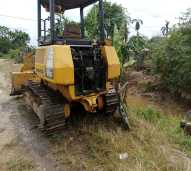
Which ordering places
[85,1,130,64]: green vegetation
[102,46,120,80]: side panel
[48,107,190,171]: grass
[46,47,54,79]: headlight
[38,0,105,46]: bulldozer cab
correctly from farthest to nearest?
[85,1,130,64]: green vegetation
[102,46,120,80]: side panel
[38,0,105,46]: bulldozer cab
[46,47,54,79]: headlight
[48,107,190,171]: grass

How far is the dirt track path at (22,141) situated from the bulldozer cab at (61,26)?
67.9 inches

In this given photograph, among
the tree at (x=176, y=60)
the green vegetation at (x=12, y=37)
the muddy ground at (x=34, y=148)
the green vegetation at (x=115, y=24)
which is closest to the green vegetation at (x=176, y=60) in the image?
the tree at (x=176, y=60)

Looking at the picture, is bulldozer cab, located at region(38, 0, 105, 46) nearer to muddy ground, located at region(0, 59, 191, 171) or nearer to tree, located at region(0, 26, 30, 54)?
muddy ground, located at region(0, 59, 191, 171)

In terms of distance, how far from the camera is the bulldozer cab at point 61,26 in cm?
413

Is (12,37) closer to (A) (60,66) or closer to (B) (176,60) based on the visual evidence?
(B) (176,60)

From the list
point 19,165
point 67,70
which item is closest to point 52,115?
point 67,70

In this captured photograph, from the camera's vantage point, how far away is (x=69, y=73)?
3.67 metres

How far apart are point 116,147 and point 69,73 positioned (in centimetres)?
135

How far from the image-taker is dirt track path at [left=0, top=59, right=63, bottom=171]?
3443 millimetres

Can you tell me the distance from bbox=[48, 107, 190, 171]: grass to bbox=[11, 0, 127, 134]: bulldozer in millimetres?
316

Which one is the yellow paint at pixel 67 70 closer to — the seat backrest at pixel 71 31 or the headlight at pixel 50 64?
→ the headlight at pixel 50 64

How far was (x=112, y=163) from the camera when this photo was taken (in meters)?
3.25

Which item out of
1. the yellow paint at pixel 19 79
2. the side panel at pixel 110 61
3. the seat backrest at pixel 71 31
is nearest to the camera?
the side panel at pixel 110 61

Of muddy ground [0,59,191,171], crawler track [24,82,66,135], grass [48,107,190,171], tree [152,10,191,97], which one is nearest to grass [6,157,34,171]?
muddy ground [0,59,191,171]
